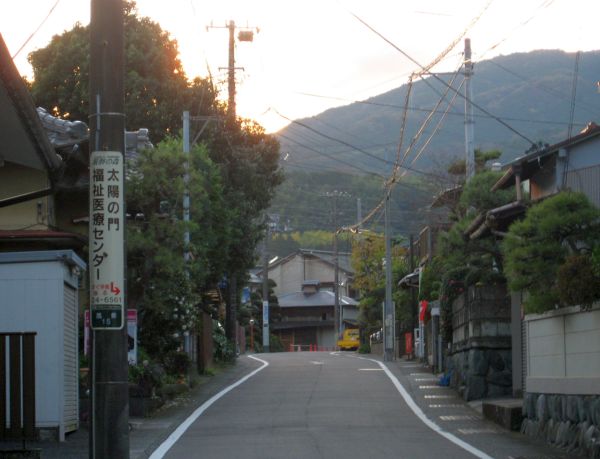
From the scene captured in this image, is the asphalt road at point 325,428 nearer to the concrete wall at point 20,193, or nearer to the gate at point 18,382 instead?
the gate at point 18,382

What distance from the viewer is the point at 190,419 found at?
19.0 meters

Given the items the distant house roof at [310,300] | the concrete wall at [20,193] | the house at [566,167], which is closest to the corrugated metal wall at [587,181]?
the house at [566,167]

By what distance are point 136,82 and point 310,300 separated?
50820mm

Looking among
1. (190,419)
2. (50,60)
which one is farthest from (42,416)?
(50,60)

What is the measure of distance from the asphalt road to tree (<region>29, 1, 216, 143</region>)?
11090 mm

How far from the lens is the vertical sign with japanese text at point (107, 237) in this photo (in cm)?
751

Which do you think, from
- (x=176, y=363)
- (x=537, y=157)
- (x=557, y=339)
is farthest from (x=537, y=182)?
(x=176, y=363)

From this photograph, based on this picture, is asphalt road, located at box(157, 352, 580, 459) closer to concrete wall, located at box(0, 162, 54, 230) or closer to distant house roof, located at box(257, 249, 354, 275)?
concrete wall, located at box(0, 162, 54, 230)

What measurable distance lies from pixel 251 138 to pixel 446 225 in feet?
27.3

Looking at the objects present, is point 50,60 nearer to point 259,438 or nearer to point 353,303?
point 259,438

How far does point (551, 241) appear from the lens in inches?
568

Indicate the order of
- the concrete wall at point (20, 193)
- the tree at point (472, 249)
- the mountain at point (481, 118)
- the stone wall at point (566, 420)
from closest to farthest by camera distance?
the stone wall at point (566, 420) → the concrete wall at point (20, 193) → the tree at point (472, 249) → the mountain at point (481, 118)

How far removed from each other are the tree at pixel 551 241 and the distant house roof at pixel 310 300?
66.8 metres

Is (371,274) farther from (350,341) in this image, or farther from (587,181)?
(587,181)
